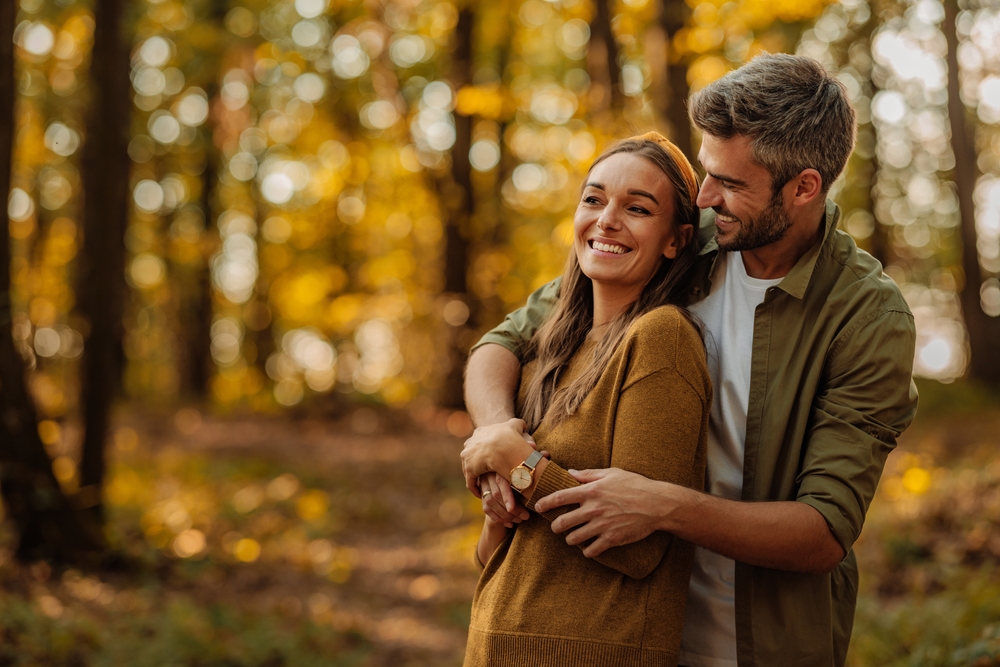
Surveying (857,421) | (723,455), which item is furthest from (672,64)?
(857,421)

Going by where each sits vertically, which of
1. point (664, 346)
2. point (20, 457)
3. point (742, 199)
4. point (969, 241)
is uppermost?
point (969, 241)

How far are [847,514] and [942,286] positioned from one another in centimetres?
2078

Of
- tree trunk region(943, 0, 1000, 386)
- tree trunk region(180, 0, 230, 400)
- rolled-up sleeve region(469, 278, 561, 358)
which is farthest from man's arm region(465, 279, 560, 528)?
tree trunk region(180, 0, 230, 400)

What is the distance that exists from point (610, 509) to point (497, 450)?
1.15 feet

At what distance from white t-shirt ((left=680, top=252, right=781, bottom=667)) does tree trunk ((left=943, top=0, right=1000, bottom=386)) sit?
9.73 metres

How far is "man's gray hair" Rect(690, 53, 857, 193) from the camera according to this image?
2182 mm

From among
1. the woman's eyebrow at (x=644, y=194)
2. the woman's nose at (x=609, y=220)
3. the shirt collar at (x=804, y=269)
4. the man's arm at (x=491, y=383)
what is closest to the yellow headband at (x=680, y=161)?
the woman's eyebrow at (x=644, y=194)

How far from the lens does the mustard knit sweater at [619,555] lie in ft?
6.75

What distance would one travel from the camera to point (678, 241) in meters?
2.46

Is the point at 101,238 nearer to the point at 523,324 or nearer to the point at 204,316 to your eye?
the point at 523,324

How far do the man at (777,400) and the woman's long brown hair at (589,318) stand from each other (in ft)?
0.28

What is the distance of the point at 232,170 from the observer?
910 inches

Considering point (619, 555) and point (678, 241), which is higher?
point (678, 241)

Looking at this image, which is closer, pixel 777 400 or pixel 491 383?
pixel 777 400
